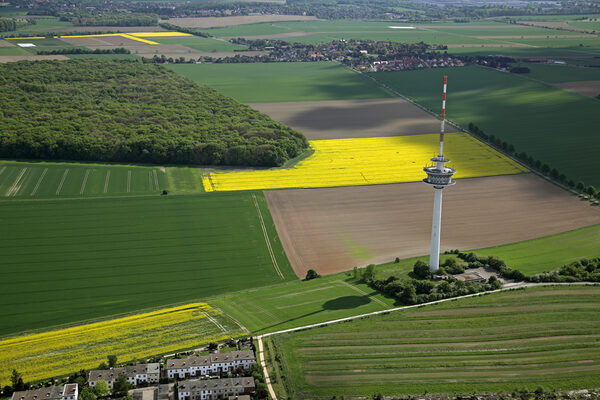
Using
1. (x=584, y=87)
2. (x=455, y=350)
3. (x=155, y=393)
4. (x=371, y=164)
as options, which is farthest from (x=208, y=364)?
(x=584, y=87)

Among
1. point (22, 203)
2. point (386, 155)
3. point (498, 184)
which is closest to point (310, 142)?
point (386, 155)

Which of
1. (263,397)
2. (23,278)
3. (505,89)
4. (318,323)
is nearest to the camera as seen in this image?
(263,397)

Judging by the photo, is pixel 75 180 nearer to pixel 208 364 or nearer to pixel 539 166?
pixel 208 364

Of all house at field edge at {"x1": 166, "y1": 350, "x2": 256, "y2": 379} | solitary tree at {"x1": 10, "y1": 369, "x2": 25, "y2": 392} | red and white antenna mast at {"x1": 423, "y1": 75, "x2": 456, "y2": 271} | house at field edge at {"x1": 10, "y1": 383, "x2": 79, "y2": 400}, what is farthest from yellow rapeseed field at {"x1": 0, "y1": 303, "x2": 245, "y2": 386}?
red and white antenna mast at {"x1": 423, "y1": 75, "x2": 456, "y2": 271}

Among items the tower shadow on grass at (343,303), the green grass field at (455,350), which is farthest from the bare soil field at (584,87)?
the tower shadow on grass at (343,303)

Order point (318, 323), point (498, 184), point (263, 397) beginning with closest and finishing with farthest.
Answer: point (263, 397), point (318, 323), point (498, 184)

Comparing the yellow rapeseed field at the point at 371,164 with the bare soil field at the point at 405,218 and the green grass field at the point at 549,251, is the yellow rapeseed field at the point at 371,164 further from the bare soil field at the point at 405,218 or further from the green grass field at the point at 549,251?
the green grass field at the point at 549,251

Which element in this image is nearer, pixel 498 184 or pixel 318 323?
pixel 318 323

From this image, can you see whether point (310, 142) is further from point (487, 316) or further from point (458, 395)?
point (458, 395)
